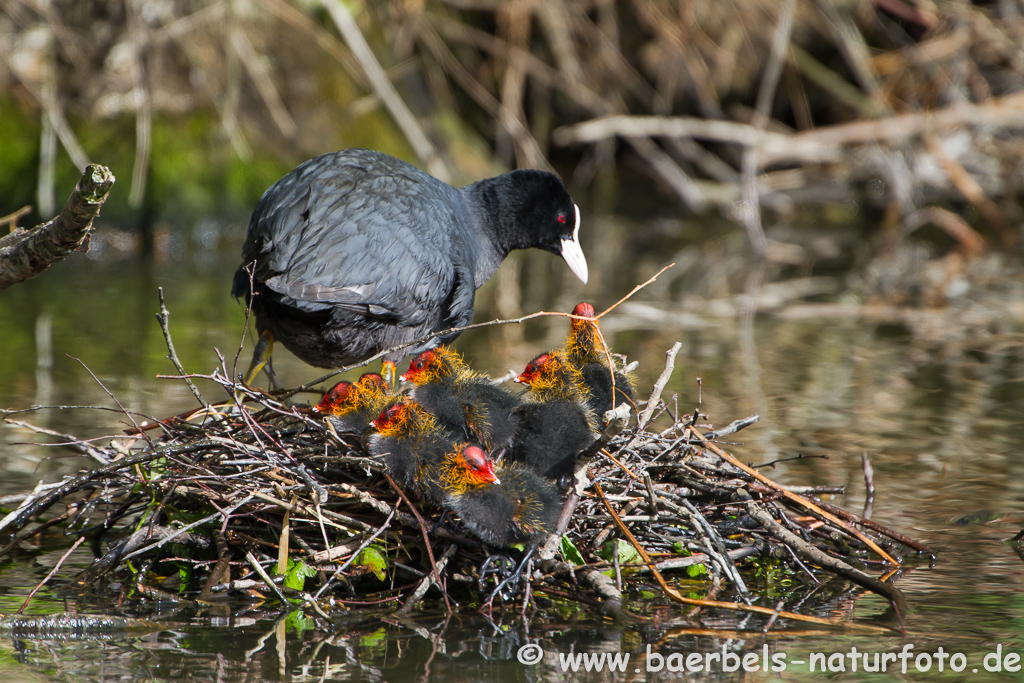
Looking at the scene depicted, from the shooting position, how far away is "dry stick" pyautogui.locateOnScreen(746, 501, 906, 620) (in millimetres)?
2658

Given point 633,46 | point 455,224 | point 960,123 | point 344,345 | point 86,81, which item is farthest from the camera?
point 633,46

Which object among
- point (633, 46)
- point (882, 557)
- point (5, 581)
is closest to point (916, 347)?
point (882, 557)

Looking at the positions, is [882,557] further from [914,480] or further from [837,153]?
[837,153]

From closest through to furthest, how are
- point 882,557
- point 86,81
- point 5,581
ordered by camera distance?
point 5,581, point 882,557, point 86,81

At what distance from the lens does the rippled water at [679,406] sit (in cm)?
240

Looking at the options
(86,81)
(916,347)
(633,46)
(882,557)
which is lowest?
(882,557)

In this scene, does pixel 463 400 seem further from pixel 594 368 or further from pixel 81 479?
pixel 81 479

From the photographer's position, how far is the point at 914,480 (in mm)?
3783

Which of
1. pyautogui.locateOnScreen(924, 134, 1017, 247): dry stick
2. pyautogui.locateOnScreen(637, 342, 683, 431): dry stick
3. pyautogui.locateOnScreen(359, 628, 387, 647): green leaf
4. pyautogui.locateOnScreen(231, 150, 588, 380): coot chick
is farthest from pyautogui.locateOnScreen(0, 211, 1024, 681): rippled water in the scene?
pyautogui.locateOnScreen(924, 134, 1017, 247): dry stick

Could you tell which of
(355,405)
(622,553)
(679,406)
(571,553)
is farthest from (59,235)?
(679,406)

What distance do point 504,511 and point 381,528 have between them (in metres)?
0.30

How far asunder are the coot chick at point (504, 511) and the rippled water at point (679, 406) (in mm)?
204

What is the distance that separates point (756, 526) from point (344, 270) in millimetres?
→ 1396

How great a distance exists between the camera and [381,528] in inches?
102
